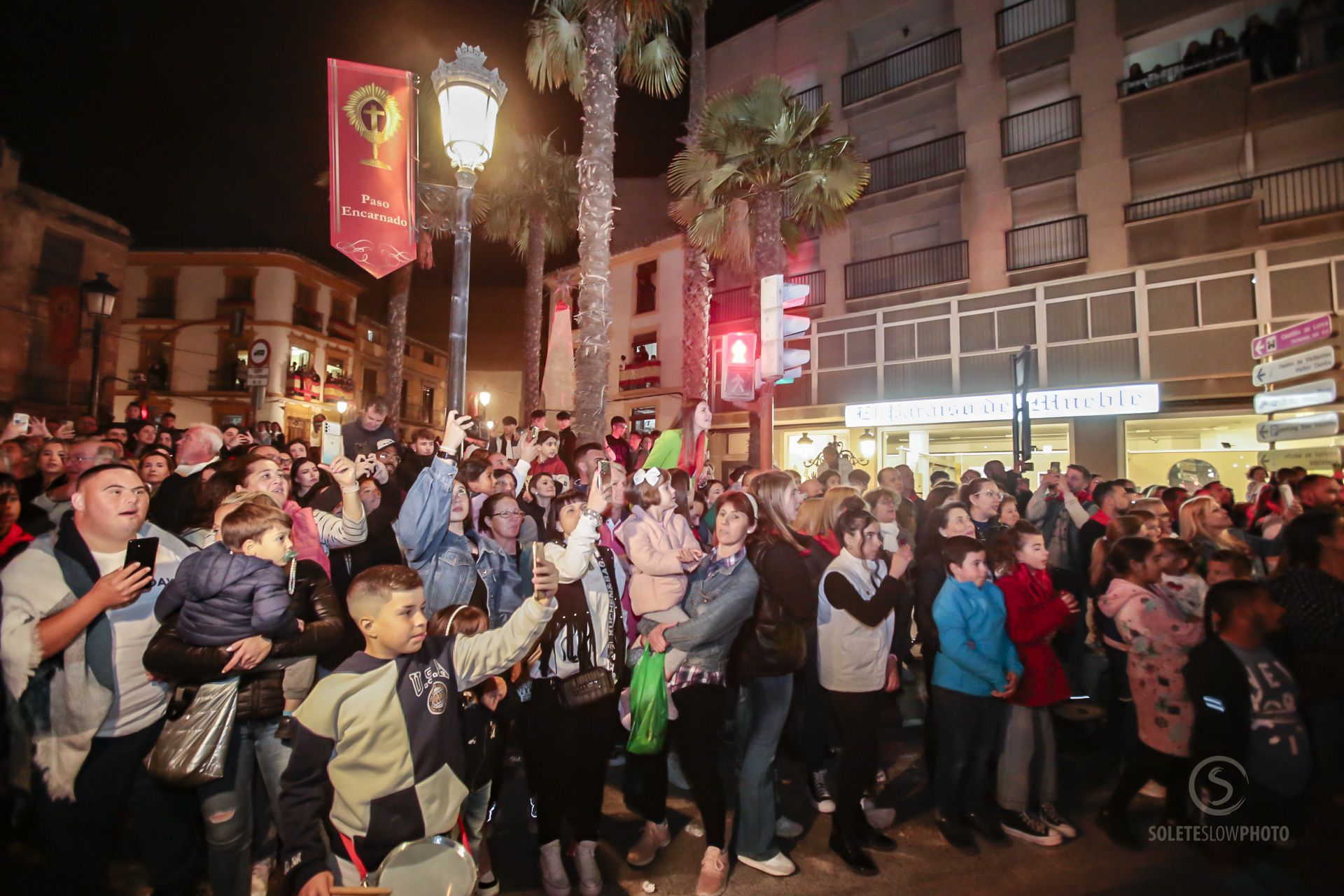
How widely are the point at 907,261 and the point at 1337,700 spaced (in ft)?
55.7

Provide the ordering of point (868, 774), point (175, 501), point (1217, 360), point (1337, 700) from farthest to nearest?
point (1217, 360), point (175, 501), point (868, 774), point (1337, 700)

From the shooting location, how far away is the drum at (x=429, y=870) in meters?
1.97

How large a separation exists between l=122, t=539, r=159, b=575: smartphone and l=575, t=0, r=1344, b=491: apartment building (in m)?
10.5

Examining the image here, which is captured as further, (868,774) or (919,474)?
(919,474)

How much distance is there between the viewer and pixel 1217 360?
1377 centimetres

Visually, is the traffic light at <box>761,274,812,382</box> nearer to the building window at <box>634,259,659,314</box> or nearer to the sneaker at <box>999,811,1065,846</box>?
the sneaker at <box>999,811,1065,846</box>

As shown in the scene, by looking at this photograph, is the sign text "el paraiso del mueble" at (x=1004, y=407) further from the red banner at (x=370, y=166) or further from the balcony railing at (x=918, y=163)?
the red banner at (x=370, y=166)

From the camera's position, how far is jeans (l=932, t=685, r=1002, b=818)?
3883 millimetres

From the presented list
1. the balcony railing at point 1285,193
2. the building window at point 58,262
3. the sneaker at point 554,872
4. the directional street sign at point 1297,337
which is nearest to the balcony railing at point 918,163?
the balcony railing at point 1285,193

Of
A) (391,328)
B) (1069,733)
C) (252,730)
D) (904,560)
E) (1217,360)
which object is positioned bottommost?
(1069,733)

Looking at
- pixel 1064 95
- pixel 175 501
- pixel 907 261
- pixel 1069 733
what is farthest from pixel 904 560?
pixel 1064 95

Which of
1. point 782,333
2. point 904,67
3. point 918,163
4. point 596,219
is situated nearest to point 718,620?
point 782,333

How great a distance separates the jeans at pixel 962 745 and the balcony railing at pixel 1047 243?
1557 cm

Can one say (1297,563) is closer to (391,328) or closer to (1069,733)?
(1069,733)
